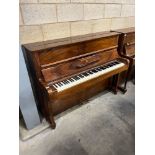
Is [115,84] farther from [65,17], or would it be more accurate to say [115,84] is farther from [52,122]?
[65,17]

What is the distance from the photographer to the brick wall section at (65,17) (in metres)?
1.48

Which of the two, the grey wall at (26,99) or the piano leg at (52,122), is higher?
Answer: the grey wall at (26,99)

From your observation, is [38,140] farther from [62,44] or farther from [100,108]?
[62,44]

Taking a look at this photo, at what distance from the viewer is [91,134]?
5.67 ft

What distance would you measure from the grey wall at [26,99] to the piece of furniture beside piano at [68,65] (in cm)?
11

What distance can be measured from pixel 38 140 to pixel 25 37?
1230mm

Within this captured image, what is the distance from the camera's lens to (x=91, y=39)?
1.67m

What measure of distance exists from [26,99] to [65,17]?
110cm

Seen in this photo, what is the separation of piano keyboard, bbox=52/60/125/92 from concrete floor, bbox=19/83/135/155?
673mm

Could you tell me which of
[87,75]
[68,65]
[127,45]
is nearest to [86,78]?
[87,75]

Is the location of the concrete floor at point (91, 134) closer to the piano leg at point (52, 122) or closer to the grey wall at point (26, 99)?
the piano leg at point (52, 122)

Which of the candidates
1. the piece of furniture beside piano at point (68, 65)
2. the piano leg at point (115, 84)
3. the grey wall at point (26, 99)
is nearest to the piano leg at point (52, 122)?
the piece of furniture beside piano at point (68, 65)
